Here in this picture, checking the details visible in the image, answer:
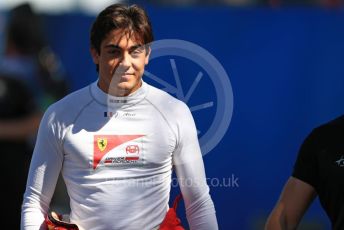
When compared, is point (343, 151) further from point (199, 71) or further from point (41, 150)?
point (199, 71)

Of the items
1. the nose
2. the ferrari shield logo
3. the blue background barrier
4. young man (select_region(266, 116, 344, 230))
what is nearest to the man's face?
the nose

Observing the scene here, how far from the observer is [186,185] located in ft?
11.2

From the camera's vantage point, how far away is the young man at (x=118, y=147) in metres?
3.31

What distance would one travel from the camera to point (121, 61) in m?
3.32

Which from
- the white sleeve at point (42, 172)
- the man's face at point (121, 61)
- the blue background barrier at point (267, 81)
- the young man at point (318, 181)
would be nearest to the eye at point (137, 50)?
the man's face at point (121, 61)

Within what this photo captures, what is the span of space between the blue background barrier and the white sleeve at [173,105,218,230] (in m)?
1.77

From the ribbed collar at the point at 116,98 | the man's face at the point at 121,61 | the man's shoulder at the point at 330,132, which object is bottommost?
the man's shoulder at the point at 330,132

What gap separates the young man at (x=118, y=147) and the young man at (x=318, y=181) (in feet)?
1.12

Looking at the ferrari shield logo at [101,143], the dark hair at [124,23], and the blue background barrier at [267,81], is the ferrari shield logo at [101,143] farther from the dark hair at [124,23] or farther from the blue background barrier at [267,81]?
the blue background barrier at [267,81]

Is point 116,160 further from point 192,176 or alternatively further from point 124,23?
point 124,23

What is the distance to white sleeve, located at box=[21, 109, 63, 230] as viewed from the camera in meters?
3.32

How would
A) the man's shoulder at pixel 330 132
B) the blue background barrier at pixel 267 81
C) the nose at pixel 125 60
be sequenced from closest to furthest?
the nose at pixel 125 60
the man's shoulder at pixel 330 132
the blue background barrier at pixel 267 81

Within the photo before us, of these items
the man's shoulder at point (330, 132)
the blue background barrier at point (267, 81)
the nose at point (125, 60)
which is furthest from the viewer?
the blue background barrier at point (267, 81)

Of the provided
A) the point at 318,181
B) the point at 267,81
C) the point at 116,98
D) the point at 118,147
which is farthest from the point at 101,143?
the point at 267,81
